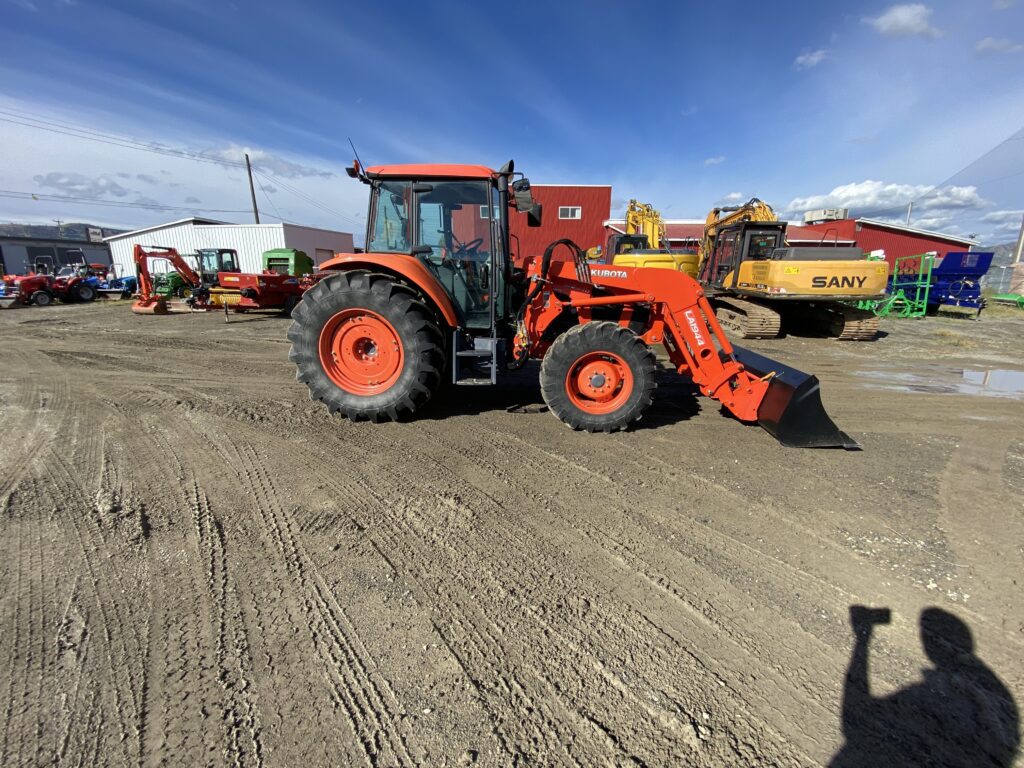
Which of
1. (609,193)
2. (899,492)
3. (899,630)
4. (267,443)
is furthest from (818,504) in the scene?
(609,193)

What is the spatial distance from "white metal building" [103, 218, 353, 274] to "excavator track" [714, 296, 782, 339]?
26333mm

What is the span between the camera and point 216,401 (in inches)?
215

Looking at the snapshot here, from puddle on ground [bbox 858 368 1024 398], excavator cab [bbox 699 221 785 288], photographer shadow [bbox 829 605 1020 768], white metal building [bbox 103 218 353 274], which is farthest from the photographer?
white metal building [bbox 103 218 353 274]

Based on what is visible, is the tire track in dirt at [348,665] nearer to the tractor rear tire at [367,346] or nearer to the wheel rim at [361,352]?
the tractor rear tire at [367,346]

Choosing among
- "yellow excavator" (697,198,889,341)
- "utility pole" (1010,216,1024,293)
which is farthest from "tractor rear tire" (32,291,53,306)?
"utility pole" (1010,216,1024,293)

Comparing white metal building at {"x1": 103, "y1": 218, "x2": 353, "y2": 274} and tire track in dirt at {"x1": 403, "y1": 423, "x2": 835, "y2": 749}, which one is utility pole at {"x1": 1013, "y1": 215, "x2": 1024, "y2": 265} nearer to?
tire track in dirt at {"x1": 403, "y1": 423, "x2": 835, "y2": 749}

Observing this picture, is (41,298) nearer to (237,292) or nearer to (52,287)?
(52,287)

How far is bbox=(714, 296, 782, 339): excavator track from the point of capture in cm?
1007

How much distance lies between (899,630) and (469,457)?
2.85 meters

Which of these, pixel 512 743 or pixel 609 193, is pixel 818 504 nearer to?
pixel 512 743

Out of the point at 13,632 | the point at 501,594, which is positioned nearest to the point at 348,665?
the point at 501,594

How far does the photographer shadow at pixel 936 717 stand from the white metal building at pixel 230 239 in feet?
108

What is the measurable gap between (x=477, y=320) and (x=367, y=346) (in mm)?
1180

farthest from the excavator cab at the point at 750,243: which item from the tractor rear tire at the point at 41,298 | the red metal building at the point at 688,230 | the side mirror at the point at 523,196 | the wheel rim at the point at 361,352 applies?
the tractor rear tire at the point at 41,298
